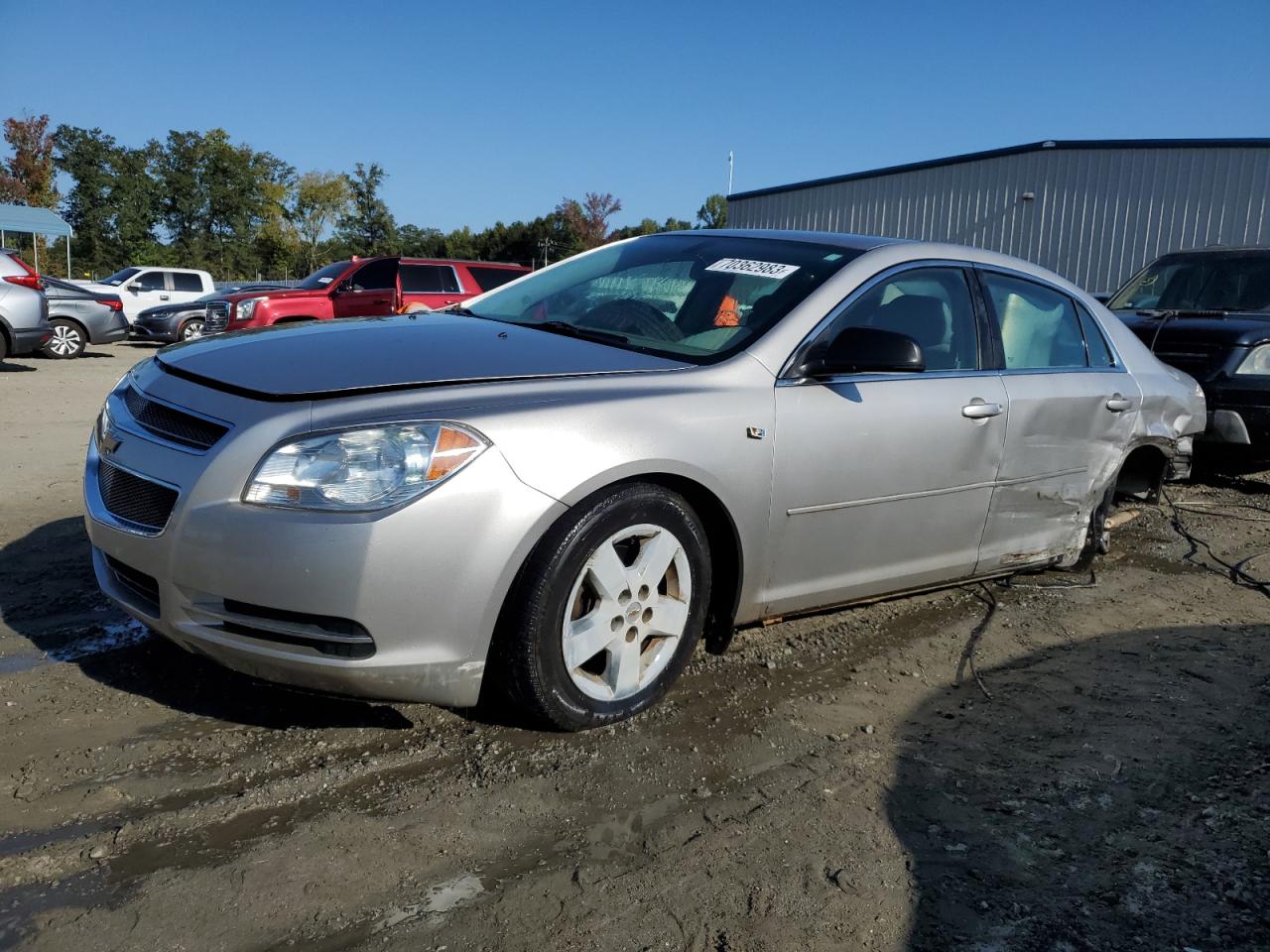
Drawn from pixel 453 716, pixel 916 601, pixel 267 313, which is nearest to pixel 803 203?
pixel 267 313

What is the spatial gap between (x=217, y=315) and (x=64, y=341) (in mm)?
2774

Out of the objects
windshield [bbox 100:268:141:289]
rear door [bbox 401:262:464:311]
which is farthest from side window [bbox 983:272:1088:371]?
windshield [bbox 100:268:141:289]

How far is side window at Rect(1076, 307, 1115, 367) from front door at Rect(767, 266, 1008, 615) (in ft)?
2.96

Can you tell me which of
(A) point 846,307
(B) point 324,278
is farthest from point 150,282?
(A) point 846,307

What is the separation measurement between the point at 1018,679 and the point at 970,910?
1590 mm

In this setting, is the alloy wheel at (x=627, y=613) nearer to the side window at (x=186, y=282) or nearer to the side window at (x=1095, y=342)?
the side window at (x=1095, y=342)

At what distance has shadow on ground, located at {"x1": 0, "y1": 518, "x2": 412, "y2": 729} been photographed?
3.09m

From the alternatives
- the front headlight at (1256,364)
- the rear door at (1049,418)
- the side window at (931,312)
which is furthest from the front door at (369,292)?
the side window at (931,312)

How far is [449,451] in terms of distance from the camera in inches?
103

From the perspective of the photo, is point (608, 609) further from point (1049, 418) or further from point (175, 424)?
point (1049, 418)

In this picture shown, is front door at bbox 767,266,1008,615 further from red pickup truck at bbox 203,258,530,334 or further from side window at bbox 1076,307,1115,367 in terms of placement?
red pickup truck at bbox 203,258,530,334

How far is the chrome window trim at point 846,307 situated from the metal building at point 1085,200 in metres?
16.3

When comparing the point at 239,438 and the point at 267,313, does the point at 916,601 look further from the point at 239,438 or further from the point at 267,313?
the point at 267,313

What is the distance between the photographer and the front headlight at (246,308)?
13716 mm
